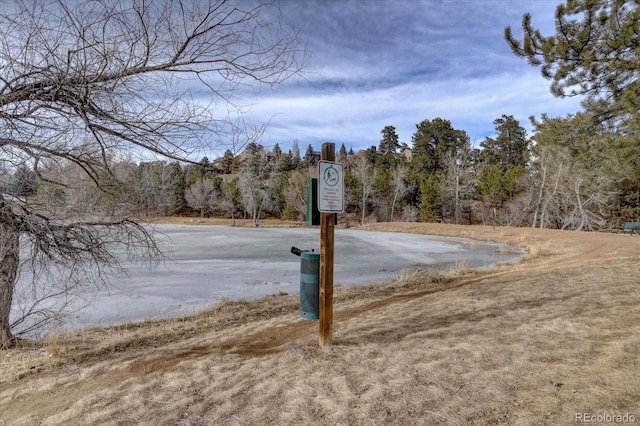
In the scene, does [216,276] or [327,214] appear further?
[216,276]

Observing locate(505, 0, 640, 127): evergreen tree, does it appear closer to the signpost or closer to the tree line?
the tree line

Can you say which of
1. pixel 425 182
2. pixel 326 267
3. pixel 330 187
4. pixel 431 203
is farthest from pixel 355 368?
pixel 425 182

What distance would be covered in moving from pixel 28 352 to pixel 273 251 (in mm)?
9465

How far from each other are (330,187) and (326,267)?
27.3 inches

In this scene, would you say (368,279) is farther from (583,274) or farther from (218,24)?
(218,24)

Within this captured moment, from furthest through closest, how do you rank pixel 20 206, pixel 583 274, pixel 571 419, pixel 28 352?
pixel 583 274, pixel 28 352, pixel 20 206, pixel 571 419

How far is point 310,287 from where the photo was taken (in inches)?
137

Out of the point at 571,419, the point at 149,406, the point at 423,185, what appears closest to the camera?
the point at 571,419

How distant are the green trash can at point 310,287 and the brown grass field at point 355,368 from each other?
12.4 inches

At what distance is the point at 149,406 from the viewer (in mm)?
2488

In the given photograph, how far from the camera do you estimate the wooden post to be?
10.7 feet

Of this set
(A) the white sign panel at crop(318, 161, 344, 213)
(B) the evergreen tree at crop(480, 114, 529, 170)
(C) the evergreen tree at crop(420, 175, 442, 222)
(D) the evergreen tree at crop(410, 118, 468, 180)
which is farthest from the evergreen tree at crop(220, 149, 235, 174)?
(B) the evergreen tree at crop(480, 114, 529, 170)

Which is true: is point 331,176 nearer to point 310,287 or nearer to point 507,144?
point 310,287

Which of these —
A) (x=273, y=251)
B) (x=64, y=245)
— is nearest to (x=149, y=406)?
(x=64, y=245)
